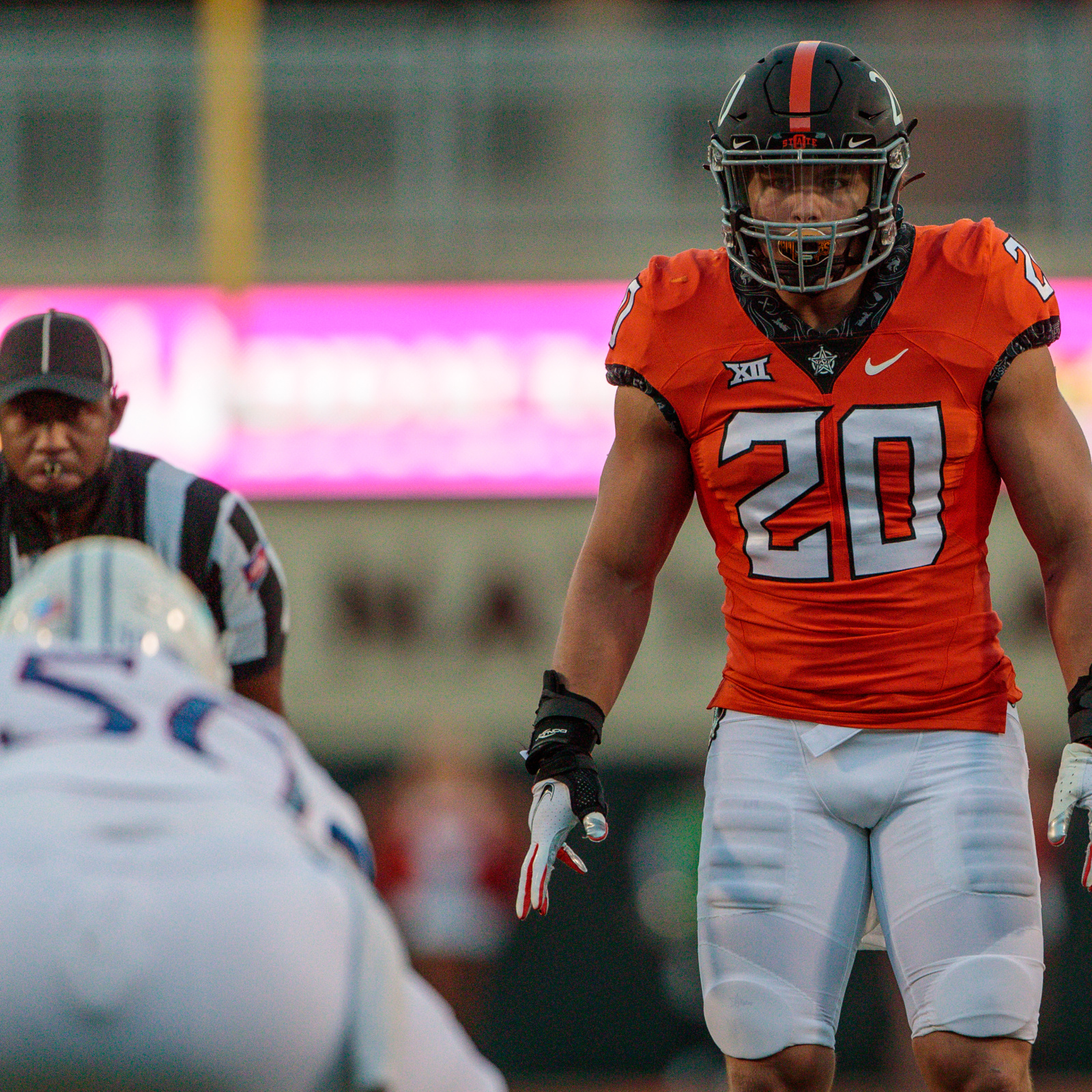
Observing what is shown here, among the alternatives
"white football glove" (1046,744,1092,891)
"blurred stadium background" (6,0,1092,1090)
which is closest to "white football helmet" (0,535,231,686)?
"white football glove" (1046,744,1092,891)

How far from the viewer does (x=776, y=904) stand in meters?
3.55

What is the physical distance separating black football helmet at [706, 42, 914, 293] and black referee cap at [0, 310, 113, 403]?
1.43m

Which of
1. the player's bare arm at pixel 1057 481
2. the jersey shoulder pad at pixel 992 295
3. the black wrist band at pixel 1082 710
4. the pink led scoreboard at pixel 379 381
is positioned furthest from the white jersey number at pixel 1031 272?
the pink led scoreboard at pixel 379 381

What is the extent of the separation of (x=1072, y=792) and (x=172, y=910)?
6.29ft

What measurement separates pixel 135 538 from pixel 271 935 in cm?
200

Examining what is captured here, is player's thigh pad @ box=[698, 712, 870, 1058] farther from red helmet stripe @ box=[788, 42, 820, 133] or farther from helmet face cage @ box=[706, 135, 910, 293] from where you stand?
red helmet stripe @ box=[788, 42, 820, 133]

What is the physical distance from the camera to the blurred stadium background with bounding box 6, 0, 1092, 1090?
38.1 ft

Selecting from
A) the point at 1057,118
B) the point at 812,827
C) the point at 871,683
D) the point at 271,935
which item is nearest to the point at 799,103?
the point at 871,683

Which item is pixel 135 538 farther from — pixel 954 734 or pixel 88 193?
pixel 88 193

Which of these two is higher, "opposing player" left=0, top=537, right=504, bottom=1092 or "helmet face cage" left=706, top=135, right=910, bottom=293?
"helmet face cage" left=706, top=135, right=910, bottom=293

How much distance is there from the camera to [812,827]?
359 centimetres

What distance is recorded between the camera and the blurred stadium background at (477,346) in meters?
11.6

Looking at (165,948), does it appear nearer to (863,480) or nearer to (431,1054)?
(431,1054)

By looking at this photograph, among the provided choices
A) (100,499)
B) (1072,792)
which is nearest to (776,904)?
(1072,792)
